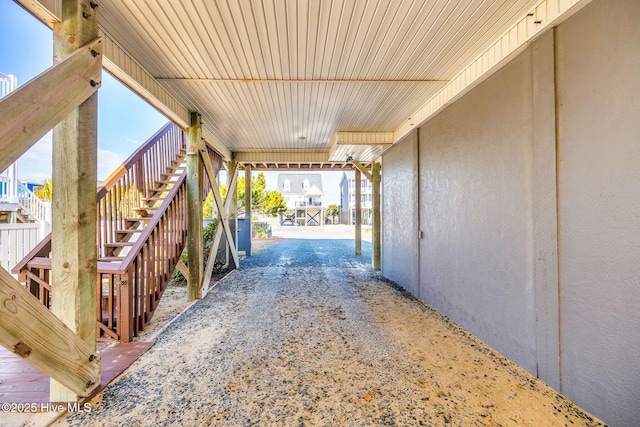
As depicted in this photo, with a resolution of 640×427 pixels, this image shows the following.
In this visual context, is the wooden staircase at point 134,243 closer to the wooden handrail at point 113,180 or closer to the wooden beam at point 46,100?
the wooden handrail at point 113,180

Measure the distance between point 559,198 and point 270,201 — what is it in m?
20.4

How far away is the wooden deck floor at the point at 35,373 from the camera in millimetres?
1911

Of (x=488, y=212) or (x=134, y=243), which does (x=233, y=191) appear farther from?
(x=488, y=212)

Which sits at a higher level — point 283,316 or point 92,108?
point 92,108

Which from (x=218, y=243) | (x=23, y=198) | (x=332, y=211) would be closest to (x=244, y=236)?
(x=218, y=243)

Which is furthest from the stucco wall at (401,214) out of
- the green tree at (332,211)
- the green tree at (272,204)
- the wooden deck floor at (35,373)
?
the green tree at (332,211)

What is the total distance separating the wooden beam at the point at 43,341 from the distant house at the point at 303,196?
27.6 meters

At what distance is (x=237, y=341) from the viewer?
2.84 metres

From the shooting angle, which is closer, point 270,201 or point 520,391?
point 520,391

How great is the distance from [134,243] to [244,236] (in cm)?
559

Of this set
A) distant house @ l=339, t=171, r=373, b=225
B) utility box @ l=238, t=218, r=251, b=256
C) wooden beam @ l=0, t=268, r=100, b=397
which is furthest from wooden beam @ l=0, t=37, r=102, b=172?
distant house @ l=339, t=171, r=373, b=225

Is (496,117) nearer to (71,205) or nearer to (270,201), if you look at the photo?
(71,205)

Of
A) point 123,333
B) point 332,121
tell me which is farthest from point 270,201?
point 123,333

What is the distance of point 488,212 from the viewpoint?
106 inches
